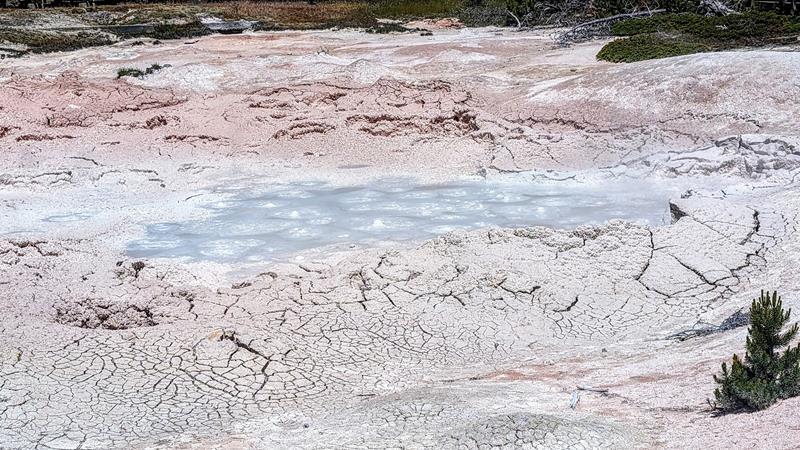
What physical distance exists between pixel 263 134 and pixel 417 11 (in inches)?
747

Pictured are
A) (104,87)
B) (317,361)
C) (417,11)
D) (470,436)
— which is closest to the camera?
(470,436)

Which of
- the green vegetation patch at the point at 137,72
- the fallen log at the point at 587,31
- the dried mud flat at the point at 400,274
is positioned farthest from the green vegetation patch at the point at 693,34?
the green vegetation patch at the point at 137,72

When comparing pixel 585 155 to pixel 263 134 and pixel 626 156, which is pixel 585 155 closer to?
pixel 626 156

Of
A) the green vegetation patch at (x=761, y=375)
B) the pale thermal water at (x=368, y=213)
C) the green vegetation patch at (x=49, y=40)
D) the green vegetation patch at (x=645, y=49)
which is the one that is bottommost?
the pale thermal water at (x=368, y=213)

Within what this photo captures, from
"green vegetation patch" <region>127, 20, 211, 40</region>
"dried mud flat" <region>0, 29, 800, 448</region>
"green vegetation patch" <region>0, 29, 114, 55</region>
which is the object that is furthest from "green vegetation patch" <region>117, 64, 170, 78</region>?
"green vegetation patch" <region>127, 20, 211, 40</region>

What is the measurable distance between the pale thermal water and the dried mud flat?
399 mm

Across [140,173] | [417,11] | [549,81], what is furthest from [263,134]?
[417,11]

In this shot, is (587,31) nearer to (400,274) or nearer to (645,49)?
(645,49)

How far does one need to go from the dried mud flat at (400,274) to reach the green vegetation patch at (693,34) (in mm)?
1661

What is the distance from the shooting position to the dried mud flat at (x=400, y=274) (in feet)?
A: 16.4

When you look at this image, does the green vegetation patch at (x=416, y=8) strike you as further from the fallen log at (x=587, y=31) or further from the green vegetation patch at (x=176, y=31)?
the fallen log at (x=587, y=31)

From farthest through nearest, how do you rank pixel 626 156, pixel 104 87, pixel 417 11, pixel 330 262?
pixel 417 11 → pixel 104 87 → pixel 626 156 → pixel 330 262

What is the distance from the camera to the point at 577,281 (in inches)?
279

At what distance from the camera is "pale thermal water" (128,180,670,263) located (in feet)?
27.8
